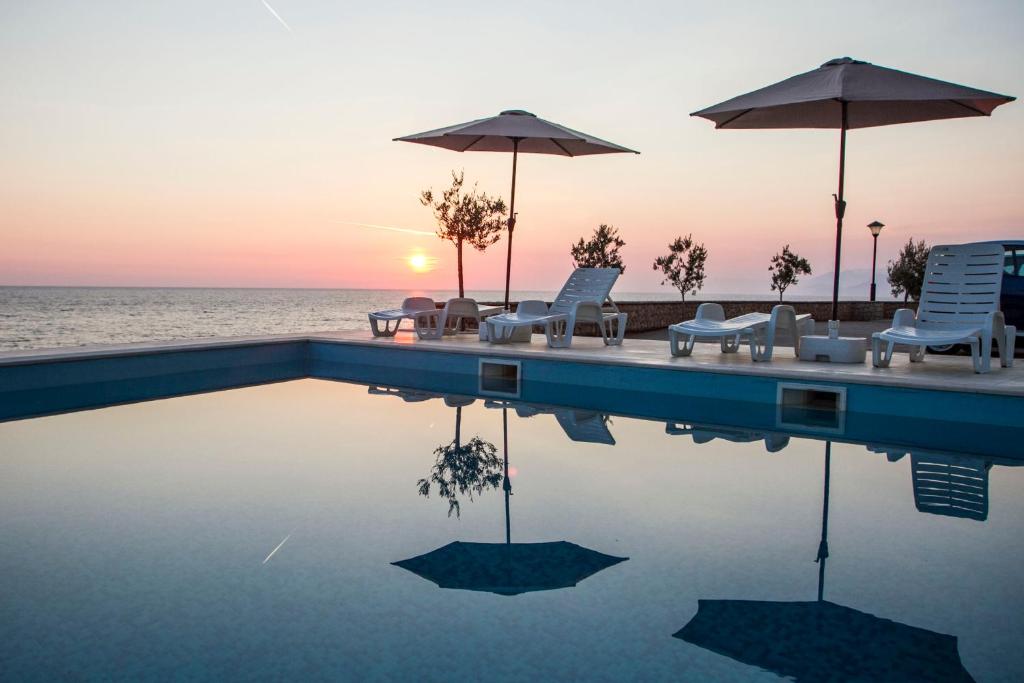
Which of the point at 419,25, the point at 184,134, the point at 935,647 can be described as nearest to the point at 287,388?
the point at 935,647

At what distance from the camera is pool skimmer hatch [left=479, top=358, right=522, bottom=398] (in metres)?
7.32

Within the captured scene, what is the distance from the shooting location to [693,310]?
57.9 ft

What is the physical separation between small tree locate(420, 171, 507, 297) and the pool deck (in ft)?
14.7

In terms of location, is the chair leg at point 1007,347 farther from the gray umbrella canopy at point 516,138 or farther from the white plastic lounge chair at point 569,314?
the gray umbrella canopy at point 516,138

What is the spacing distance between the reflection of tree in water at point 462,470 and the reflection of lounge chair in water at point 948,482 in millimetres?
2219

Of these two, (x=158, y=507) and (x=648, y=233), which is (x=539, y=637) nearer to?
(x=158, y=507)

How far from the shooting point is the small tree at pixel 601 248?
19844 mm

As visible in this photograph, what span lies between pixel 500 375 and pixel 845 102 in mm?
4350

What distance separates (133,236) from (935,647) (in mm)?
33319

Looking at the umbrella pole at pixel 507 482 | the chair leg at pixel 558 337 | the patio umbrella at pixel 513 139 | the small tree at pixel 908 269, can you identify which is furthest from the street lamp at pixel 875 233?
the umbrella pole at pixel 507 482

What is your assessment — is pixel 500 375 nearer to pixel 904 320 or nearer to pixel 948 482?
pixel 904 320

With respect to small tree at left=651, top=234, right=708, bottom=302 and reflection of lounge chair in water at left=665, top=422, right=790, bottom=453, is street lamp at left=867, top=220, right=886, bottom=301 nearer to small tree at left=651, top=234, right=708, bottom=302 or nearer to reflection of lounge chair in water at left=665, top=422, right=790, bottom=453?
small tree at left=651, top=234, right=708, bottom=302

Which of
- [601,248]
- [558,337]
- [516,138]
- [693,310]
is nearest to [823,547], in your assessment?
[558,337]

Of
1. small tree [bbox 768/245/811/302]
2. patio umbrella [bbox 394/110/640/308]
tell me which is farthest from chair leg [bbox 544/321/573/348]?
small tree [bbox 768/245/811/302]
